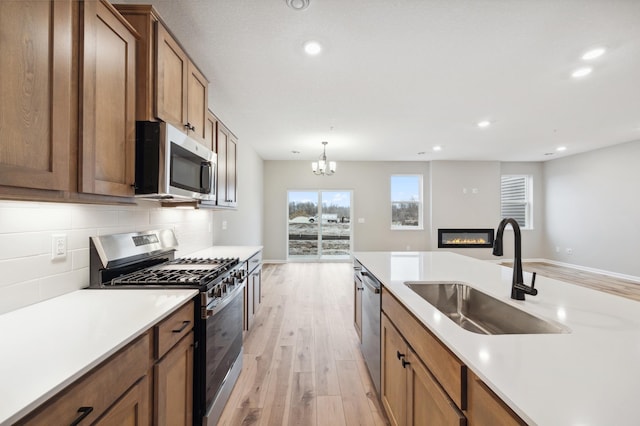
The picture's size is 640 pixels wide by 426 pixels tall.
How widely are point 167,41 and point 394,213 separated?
6.66 metres

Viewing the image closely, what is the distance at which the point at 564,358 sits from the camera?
771mm

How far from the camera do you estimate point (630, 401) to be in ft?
1.93

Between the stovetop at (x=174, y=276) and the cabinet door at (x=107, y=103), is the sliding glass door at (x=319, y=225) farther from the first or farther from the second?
the cabinet door at (x=107, y=103)

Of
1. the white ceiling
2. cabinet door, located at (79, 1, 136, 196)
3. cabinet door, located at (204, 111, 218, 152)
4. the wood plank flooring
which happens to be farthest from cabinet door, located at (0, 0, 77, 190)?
the wood plank flooring

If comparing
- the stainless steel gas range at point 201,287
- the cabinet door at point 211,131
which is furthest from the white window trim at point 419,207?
the stainless steel gas range at point 201,287

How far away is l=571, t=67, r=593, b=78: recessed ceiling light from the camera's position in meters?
2.68

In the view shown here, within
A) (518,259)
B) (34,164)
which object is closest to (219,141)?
(34,164)

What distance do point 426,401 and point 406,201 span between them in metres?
6.87

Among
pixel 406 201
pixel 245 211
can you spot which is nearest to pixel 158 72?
pixel 245 211

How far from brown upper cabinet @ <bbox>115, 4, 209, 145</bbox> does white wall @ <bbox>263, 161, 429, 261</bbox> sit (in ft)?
17.4

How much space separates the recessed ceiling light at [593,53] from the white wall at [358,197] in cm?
499

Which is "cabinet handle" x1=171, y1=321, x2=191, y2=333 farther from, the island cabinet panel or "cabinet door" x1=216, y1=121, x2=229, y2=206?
"cabinet door" x1=216, y1=121, x2=229, y2=206

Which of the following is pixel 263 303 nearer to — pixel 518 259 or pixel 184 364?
pixel 184 364

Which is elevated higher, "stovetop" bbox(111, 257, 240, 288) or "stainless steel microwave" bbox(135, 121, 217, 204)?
"stainless steel microwave" bbox(135, 121, 217, 204)
